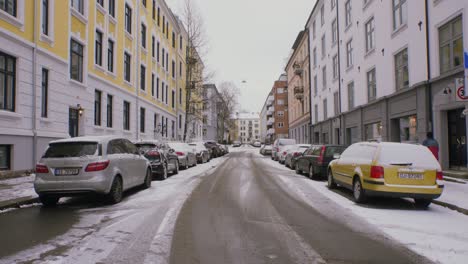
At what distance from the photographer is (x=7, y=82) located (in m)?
12.5

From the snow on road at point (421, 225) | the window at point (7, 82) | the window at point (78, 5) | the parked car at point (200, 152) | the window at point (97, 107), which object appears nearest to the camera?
the snow on road at point (421, 225)

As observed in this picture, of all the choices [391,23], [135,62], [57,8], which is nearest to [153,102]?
[135,62]

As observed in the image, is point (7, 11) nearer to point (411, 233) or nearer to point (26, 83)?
point (26, 83)

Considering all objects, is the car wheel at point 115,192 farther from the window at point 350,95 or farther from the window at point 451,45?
the window at point 350,95

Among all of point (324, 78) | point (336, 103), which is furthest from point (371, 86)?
point (324, 78)

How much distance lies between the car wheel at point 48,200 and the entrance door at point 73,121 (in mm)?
9648

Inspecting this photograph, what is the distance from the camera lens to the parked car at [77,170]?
786cm

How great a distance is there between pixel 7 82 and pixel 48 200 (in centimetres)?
665

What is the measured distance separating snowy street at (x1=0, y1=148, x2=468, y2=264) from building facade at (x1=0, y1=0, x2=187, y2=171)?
6.32 meters

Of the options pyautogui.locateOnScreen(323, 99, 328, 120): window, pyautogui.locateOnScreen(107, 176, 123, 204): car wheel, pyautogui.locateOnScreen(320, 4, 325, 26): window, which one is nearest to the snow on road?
pyautogui.locateOnScreen(107, 176, 123, 204): car wheel

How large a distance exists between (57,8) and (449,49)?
1653 cm

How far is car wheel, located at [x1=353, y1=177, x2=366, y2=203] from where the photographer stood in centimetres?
832

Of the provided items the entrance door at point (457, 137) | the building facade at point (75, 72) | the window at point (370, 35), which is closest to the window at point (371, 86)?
the window at point (370, 35)

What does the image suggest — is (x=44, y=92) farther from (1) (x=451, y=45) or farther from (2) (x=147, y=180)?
(1) (x=451, y=45)
